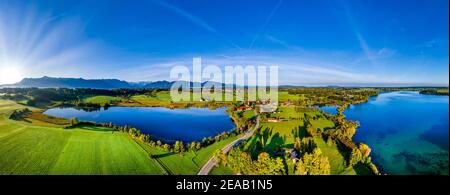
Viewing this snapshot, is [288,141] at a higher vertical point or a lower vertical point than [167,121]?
higher

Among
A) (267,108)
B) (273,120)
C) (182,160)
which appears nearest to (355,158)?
(273,120)

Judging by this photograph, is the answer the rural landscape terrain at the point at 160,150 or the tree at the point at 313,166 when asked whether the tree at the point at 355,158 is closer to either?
the rural landscape terrain at the point at 160,150

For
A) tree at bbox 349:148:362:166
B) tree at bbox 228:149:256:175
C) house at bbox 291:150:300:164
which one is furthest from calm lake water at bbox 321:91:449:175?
tree at bbox 228:149:256:175

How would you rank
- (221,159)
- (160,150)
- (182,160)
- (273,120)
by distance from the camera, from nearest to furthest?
(221,159)
(182,160)
(160,150)
(273,120)

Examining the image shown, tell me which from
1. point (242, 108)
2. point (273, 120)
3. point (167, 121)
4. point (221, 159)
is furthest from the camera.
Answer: point (167, 121)

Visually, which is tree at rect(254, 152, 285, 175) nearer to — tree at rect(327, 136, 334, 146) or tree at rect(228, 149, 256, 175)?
tree at rect(228, 149, 256, 175)

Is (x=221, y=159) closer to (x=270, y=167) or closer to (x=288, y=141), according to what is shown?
(x=270, y=167)

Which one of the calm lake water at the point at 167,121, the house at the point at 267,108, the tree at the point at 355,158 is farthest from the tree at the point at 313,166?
the calm lake water at the point at 167,121
